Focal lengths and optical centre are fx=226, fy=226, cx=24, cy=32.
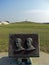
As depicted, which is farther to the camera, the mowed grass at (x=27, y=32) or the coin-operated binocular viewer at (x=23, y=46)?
the mowed grass at (x=27, y=32)

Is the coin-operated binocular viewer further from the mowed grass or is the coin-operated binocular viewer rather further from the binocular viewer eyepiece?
the mowed grass

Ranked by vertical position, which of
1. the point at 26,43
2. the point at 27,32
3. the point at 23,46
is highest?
the point at 27,32

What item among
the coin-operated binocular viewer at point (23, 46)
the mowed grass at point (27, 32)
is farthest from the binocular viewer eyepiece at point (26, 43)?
the mowed grass at point (27, 32)

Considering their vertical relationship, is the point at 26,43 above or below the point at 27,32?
below

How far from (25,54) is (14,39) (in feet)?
2.24

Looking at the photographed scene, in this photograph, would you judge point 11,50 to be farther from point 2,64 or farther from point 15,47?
point 2,64

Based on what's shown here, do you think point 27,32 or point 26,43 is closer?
point 26,43

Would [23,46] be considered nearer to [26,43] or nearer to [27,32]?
[26,43]

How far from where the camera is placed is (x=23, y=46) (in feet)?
27.2

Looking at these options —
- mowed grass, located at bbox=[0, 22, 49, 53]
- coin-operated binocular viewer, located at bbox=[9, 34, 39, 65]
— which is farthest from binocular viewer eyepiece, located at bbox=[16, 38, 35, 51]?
mowed grass, located at bbox=[0, 22, 49, 53]

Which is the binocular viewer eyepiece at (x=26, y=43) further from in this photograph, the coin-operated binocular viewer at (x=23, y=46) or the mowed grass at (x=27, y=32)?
the mowed grass at (x=27, y=32)

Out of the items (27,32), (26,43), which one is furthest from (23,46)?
(27,32)

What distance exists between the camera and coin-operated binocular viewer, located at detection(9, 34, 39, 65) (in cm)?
823

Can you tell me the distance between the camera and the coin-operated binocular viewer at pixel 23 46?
823cm
